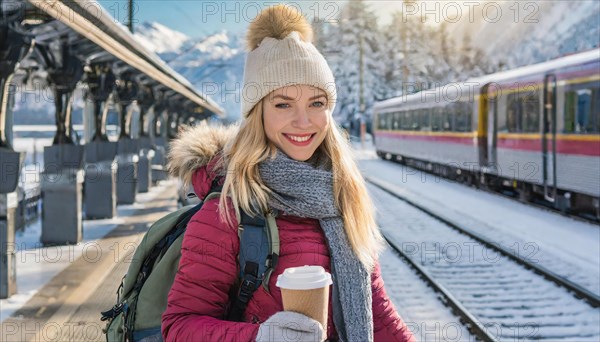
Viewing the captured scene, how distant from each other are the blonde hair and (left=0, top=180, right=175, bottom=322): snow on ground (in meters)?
5.10

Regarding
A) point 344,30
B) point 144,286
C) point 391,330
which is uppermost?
point 344,30

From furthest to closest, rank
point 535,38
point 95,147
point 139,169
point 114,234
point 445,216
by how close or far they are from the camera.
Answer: point 535,38, point 139,169, point 445,216, point 95,147, point 114,234

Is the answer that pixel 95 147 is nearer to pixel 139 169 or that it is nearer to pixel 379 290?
pixel 139 169

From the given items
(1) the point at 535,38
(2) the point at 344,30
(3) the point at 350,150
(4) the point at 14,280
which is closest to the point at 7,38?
(4) the point at 14,280

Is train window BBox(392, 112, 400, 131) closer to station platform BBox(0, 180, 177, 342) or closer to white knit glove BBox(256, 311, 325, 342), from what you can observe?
station platform BBox(0, 180, 177, 342)

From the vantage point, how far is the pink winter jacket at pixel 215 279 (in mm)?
1850

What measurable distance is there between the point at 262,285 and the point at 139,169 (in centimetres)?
1751

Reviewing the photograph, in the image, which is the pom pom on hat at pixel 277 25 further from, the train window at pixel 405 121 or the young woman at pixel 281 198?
the train window at pixel 405 121

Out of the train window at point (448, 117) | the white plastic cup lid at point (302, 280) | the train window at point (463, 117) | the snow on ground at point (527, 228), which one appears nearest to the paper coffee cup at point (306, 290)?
the white plastic cup lid at point (302, 280)

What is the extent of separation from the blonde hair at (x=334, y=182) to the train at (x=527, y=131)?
11.1 metres

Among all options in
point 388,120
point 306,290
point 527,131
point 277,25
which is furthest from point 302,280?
point 388,120

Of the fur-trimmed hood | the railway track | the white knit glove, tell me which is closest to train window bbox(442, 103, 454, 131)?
the railway track

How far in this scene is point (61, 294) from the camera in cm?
738

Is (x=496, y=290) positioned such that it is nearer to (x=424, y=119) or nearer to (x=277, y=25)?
(x=277, y=25)
